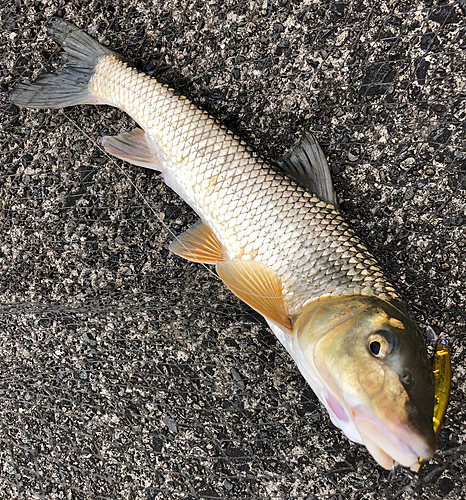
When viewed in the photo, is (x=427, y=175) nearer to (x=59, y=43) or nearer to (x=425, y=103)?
(x=425, y=103)

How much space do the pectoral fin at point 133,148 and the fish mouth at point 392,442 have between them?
1.28 m

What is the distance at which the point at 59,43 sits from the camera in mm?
1854

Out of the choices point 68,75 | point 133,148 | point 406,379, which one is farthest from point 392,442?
point 68,75

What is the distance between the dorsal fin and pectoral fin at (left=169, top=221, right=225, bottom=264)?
427 millimetres

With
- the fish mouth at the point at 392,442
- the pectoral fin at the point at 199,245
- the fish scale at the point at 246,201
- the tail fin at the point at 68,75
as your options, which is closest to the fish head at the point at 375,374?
the fish mouth at the point at 392,442

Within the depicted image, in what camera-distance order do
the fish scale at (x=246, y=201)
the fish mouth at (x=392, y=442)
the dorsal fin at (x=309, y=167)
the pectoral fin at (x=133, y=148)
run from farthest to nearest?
the pectoral fin at (x=133, y=148) < the dorsal fin at (x=309, y=167) < the fish scale at (x=246, y=201) < the fish mouth at (x=392, y=442)

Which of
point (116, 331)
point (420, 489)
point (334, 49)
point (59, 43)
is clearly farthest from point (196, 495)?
point (59, 43)

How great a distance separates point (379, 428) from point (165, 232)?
1.23 meters

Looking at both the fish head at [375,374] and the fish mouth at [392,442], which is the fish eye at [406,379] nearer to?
the fish head at [375,374]

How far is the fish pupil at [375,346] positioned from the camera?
115 cm

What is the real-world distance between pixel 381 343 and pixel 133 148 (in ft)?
4.32

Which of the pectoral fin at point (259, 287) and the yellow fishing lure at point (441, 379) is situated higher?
the yellow fishing lure at point (441, 379)

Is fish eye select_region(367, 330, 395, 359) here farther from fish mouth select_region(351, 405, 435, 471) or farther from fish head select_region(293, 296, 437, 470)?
fish mouth select_region(351, 405, 435, 471)

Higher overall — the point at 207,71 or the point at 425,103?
the point at 425,103
